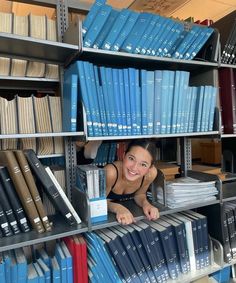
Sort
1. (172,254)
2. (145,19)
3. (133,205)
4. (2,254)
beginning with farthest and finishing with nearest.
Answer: (133,205)
(172,254)
(145,19)
(2,254)

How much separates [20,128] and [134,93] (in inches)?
24.4

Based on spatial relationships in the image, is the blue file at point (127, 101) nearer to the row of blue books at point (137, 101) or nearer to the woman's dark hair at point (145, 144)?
the row of blue books at point (137, 101)

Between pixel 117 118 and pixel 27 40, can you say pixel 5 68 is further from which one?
pixel 117 118

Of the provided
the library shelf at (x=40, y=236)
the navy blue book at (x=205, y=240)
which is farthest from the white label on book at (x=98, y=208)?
the navy blue book at (x=205, y=240)

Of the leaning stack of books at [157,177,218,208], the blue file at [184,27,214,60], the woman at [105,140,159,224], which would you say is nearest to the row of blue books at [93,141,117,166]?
the woman at [105,140,159,224]

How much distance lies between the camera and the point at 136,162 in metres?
1.42

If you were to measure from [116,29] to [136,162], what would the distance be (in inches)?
28.2

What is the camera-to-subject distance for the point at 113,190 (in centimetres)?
154

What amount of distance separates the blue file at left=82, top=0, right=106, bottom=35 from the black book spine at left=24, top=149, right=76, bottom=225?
0.64 meters

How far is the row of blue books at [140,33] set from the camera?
118 cm

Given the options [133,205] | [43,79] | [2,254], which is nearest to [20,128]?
[43,79]

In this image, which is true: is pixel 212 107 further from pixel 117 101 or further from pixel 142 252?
pixel 142 252

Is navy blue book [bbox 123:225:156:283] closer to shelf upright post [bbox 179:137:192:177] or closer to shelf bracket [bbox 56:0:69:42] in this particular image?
shelf upright post [bbox 179:137:192:177]

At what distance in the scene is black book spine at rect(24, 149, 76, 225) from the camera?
1.15 meters
